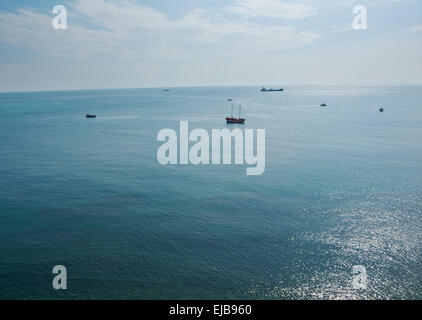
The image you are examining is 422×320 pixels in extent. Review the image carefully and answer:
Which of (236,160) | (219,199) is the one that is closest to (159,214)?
(219,199)

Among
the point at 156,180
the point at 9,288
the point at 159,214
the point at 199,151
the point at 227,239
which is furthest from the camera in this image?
the point at 199,151

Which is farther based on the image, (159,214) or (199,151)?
(199,151)

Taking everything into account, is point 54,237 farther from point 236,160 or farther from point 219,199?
point 236,160

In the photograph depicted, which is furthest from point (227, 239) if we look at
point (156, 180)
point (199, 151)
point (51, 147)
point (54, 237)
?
point (51, 147)
